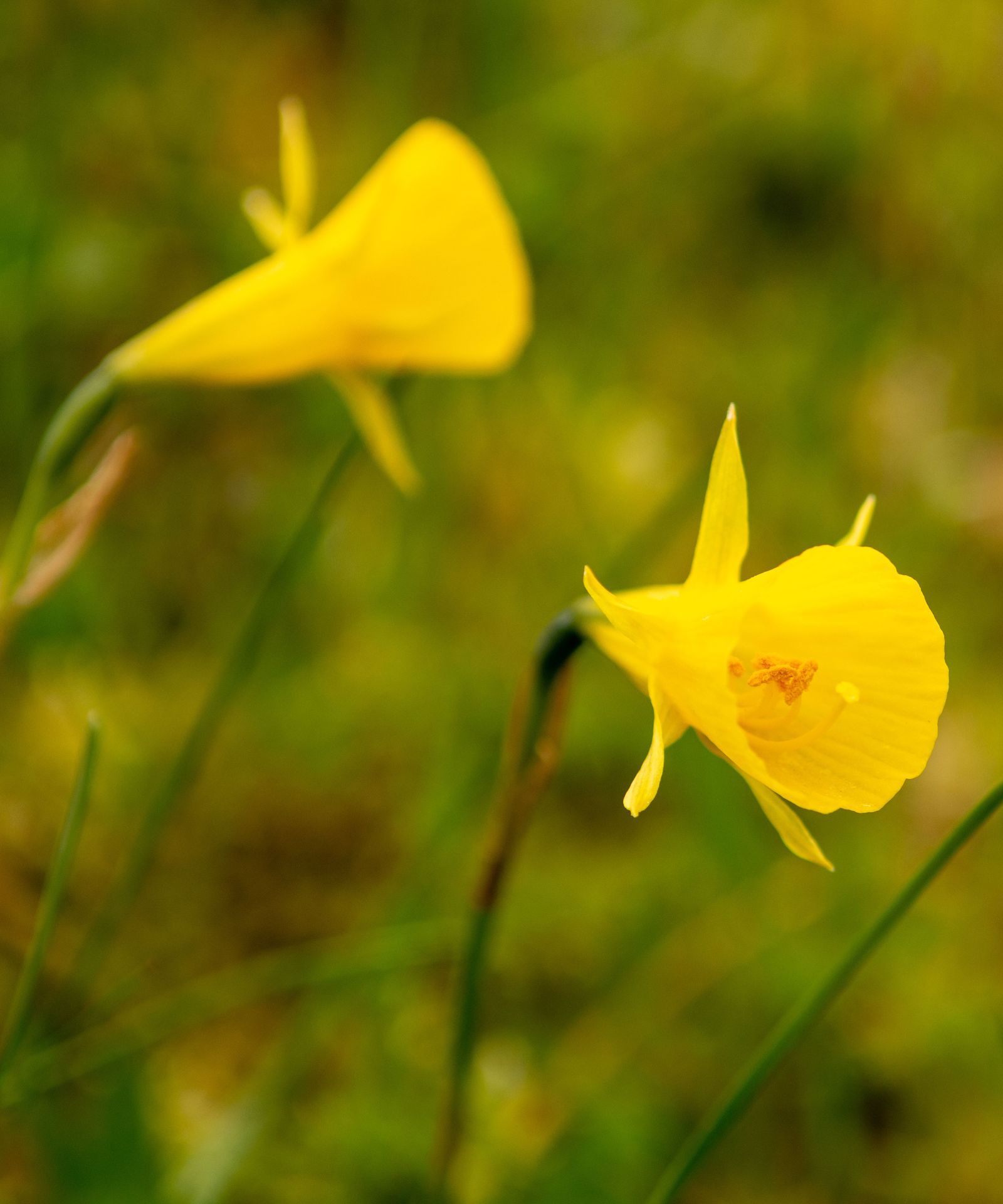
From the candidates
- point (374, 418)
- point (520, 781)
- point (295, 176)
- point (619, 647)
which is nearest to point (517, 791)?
point (520, 781)

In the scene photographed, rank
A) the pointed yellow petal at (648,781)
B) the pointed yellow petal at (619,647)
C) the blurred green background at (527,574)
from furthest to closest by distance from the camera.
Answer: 1. the blurred green background at (527,574)
2. the pointed yellow petal at (619,647)
3. the pointed yellow petal at (648,781)

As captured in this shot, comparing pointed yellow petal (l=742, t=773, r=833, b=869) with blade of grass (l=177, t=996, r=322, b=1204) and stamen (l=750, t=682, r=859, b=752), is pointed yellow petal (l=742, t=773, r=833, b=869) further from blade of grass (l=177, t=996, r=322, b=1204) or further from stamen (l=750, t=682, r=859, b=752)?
blade of grass (l=177, t=996, r=322, b=1204)

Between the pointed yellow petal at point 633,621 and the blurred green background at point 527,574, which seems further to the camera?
the blurred green background at point 527,574

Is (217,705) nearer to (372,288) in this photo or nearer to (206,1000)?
A: (206,1000)

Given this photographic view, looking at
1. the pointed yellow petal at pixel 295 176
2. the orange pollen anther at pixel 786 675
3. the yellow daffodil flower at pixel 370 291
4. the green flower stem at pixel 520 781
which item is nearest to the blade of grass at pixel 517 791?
the green flower stem at pixel 520 781

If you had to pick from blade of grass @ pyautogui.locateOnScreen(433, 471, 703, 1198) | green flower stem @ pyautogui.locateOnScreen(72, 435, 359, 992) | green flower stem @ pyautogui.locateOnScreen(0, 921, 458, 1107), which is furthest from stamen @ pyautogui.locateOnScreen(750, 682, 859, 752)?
green flower stem @ pyautogui.locateOnScreen(72, 435, 359, 992)

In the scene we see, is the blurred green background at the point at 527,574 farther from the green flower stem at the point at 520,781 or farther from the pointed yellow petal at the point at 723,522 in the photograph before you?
the pointed yellow petal at the point at 723,522
